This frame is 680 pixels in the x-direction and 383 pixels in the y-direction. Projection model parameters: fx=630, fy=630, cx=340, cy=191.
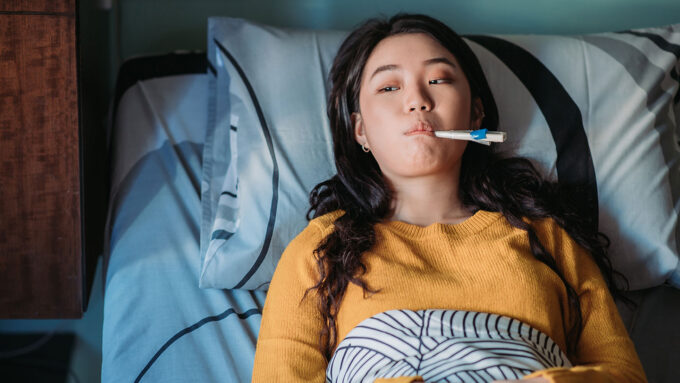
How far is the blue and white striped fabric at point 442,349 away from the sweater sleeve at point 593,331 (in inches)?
2.1

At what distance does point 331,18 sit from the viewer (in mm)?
1646

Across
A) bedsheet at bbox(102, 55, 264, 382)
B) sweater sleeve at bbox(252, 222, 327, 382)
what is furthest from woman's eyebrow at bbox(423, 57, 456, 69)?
bedsheet at bbox(102, 55, 264, 382)

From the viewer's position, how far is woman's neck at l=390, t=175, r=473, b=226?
113cm

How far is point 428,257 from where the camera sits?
104cm

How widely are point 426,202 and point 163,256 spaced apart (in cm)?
53

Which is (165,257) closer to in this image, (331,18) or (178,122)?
(178,122)

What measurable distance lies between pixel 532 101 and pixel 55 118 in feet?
3.12

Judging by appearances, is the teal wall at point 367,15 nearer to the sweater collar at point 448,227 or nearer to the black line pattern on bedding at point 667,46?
the black line pattern on bedding at point 667,46

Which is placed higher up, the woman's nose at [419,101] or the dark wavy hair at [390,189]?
the woman's nose at [419,101]

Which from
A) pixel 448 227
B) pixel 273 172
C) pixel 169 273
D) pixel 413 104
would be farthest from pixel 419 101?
pixel 169 273

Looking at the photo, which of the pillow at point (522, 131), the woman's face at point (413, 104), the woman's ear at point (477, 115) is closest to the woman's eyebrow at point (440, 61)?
the woman's face at point (413, 104)

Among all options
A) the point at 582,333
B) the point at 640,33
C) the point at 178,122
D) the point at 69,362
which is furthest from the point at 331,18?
the point at 69,362

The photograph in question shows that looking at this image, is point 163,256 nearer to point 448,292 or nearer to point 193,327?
point 193,327

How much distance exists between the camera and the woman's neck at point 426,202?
1129mm
